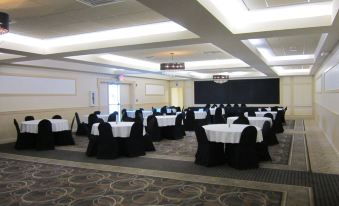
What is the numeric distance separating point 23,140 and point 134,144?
368 centimetres

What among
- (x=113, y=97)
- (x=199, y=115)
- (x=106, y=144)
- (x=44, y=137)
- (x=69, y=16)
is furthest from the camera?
(x=113, y=97)

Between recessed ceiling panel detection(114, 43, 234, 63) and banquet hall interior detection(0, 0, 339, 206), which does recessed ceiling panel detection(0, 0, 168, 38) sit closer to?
banquet hall interior detection(0, 0, 339, 206)

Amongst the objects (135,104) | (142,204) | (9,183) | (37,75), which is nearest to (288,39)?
(142,204)

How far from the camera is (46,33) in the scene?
6.79 meters

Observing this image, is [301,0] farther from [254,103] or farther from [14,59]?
[254,103]

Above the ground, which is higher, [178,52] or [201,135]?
[178,52]

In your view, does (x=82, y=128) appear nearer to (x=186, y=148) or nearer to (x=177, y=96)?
(x=186, y=148)

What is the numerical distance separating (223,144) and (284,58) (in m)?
6.67

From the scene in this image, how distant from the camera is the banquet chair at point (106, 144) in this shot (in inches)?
272

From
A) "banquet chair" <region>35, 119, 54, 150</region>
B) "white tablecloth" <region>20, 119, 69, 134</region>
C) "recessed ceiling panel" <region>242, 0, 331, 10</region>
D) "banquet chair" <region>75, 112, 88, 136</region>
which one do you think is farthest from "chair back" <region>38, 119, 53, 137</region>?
"recessed ceiling panel" <region>242, 0, 331, 10</region>

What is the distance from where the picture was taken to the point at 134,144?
7074 millimetres

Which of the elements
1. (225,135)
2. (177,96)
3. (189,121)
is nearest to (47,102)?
(189,121)

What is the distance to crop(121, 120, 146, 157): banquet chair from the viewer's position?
7043 millimetres

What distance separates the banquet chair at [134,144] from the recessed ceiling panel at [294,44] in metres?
4.28
